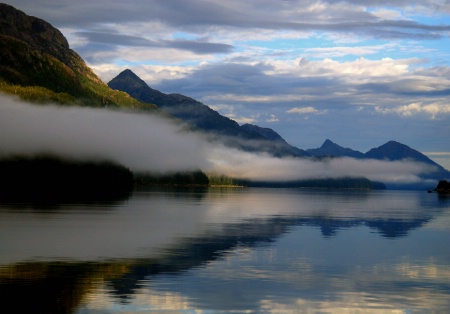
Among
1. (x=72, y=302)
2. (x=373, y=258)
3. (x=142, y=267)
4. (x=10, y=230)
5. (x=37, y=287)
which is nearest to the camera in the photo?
(x=72, y=302)

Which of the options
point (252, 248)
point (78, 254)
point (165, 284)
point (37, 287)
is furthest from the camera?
point (252, 248)

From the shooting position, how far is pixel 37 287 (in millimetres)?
47469

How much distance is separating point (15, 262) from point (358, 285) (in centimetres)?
3156

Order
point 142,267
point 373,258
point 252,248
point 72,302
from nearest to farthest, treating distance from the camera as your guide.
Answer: point 72,302
point 142,267
point 373,258
point 252,248

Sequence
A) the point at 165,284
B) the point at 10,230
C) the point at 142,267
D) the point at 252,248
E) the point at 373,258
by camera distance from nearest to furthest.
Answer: the point at 165,284
the point at 142,267
the point at 373,258
the point at 252,248
the point at 10,230

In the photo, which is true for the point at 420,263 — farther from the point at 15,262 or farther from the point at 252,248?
the point at 15,262

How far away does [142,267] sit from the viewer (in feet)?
199

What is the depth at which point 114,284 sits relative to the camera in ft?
165

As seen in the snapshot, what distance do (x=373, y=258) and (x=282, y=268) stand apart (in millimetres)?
16350

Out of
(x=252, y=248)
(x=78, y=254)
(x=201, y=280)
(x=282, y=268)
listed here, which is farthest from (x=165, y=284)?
(x=252, y=248)

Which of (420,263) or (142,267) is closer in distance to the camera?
(142,267)

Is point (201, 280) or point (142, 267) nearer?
point (201, 280)

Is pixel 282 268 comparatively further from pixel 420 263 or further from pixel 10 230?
pixel 10 230

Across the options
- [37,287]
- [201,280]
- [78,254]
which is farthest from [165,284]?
[78,254]
